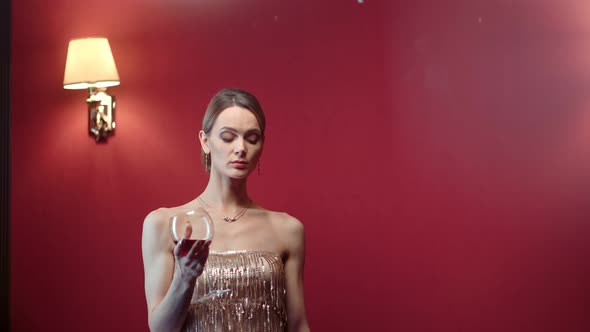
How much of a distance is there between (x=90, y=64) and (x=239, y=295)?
1757 mm

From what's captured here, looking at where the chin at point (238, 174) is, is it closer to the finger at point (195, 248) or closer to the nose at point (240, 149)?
the nose at point (240, 149)

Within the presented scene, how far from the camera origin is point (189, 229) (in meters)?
1.91

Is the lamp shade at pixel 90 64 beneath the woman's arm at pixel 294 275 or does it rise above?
above

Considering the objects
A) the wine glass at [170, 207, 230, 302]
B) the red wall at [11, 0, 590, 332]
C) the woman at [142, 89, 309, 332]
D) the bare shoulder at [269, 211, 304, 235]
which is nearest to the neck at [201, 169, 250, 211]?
the woman at [142, 89, 309, 332]

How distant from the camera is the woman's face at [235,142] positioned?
2.36 metres

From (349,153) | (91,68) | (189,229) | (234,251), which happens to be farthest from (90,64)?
(189,229)

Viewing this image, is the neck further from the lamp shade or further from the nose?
the lamp shade

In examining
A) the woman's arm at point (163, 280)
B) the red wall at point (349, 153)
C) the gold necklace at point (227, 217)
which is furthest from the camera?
the red wall at point (349, 153)

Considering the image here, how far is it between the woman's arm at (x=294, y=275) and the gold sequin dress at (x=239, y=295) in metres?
0.05

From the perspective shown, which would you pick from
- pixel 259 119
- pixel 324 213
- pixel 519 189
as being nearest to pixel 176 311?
pixel 259 119

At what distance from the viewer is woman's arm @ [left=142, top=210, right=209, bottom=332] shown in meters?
2.05

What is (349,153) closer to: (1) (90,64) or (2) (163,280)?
(1) (90,64)

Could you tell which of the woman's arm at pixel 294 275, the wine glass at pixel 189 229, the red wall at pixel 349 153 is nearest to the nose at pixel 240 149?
the woman's arm at pixel 294 275

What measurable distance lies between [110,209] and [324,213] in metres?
0.98
